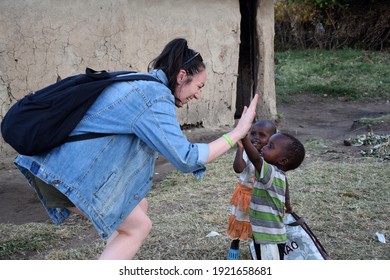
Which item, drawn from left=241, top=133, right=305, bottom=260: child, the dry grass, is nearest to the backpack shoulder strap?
left=241, top=133, right=305, bottom=260: child

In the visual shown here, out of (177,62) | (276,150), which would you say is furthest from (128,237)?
(276,150)

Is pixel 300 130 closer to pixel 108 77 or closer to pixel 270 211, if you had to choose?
pixel 270 211

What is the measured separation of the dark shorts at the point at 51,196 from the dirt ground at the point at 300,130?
7.88 ft

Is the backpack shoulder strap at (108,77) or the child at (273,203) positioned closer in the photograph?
the backpack shoulder strap at (108,77)

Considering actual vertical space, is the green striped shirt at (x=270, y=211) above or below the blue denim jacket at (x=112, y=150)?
below

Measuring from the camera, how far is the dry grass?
405 centimetres

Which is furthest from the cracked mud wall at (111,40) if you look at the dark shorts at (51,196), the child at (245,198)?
the dark shorts at (51,196)

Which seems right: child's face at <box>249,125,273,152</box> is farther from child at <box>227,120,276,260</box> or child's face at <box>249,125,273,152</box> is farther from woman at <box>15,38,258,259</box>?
woman at <box>15,38,258,259</box>

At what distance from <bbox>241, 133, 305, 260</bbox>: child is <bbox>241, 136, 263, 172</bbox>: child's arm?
16cm

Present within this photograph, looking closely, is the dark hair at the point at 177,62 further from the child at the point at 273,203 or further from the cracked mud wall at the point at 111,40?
the cracked mud wall at the point at 111,40

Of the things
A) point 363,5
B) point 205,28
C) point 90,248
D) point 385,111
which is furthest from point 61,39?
point 363,5

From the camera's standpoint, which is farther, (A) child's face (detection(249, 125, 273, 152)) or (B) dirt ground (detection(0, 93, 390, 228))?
(B) dirt ground (detection(0, 93, 390, 228))

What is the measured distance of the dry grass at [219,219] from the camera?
→ 4.05 metres

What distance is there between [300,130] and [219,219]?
4.79 m
